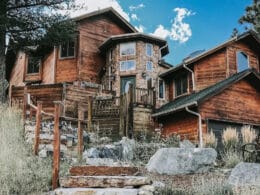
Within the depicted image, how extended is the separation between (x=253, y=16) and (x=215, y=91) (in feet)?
52.0

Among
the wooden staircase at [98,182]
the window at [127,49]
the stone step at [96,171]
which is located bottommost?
the wooden staircase at [98,182]

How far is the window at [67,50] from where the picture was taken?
26.9m

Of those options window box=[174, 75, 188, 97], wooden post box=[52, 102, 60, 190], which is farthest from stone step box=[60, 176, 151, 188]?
window box=[174, 75, 188, 97]

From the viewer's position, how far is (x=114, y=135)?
18.2 m

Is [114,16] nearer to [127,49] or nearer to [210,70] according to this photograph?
[127,49]

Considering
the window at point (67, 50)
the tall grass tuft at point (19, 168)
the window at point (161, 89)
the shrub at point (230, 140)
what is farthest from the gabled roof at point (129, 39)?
the tall grass tuft at point (19, 168)

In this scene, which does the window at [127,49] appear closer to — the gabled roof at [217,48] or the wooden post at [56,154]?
the gabled roof at [217,48]

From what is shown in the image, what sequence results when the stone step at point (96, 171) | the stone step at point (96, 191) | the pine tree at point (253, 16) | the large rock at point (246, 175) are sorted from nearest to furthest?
the stone step at point (96, 191) → the stone step at point (96, 171) → the large rock at point (246, 175) → the pine tree at point (253, 16)

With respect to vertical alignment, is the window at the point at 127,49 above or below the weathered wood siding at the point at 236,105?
above

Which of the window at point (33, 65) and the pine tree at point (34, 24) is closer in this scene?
the pine tree at point (34, 24)

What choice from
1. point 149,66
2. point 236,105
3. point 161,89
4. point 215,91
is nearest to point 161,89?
point 161,89

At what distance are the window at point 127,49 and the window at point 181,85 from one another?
4.04 metres

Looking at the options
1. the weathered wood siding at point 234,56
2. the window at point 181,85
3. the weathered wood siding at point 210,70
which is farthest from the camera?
the window at point 181,85

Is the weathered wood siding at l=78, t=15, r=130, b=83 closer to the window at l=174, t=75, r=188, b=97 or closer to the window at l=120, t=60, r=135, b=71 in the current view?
the window at l=120, t=60, r=135, b=71
